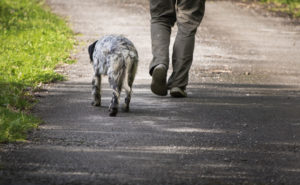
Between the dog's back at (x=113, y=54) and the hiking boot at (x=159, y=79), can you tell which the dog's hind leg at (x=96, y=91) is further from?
the hiking boot at (x=159, y=79)

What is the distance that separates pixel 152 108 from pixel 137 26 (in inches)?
324

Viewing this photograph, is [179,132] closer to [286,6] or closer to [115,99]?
[115,99]

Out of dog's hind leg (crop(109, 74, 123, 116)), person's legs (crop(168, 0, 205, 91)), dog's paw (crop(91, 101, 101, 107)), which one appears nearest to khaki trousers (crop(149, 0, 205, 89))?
person's legs (crop(168, 0, 205, 91))

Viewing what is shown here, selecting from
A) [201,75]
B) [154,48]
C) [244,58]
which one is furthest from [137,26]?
[154,48]

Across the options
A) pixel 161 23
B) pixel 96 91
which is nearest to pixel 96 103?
pixel 96 91

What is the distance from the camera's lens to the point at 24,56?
10.2 meters

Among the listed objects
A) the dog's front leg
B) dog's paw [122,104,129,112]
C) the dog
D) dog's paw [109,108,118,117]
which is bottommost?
dog's paw [122,104,129,112]

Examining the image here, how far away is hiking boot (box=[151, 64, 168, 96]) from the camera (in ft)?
24.0

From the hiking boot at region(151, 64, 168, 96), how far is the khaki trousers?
10.0 inches

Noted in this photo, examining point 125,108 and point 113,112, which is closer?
point 113,112

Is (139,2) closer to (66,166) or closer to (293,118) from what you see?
(293,118)

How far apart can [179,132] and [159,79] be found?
1442 mm

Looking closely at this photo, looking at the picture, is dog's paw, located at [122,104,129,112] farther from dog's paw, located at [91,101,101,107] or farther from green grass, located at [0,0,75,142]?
Result: green grass, located at [0,0,75,142]

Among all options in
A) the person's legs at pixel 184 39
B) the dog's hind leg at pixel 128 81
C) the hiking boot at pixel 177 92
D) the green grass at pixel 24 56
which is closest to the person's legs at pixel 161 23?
the person's legs at pixel 184 39
